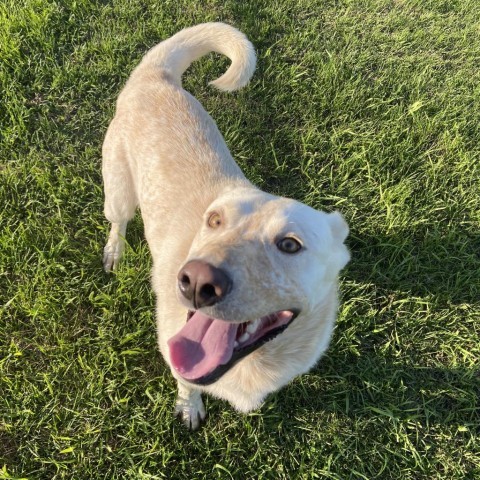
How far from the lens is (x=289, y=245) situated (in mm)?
2057

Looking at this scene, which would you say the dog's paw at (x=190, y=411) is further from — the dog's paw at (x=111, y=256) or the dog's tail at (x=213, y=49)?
the dog's tail at (x=213, y=49)

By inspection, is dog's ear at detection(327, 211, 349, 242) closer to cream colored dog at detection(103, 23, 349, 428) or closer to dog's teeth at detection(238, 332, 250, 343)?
cream colored dog at detection(103, 23, 349, 428)

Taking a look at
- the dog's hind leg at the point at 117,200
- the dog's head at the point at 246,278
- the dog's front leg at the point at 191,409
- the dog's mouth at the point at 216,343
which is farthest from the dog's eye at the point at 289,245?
the dog's hind leg at the point at 117,200

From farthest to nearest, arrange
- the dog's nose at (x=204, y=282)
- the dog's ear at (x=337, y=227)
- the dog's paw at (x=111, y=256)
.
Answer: the dog's paw at (x=111, y=256) < the dog's ear at (x=337, y=227) < the dog's nose at (x=204, y=282)

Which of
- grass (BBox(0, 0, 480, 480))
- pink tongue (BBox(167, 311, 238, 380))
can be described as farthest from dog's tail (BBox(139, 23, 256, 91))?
pink tongue (BBox(167, 311, 238, 380))

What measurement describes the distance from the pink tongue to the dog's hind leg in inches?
61.4

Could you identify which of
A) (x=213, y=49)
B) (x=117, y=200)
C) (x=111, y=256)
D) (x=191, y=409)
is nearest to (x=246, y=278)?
(x=191, y=409)

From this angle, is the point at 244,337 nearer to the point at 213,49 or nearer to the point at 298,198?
the point at 298,198

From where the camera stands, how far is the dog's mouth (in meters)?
1.98

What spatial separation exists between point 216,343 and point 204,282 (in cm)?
44

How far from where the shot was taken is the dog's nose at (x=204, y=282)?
1.72m

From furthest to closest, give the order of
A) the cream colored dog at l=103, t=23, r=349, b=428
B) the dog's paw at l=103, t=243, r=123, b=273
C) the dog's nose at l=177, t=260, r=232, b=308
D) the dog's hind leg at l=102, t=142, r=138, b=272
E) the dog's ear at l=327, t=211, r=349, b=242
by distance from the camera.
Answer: the dog's paw at l=103, t=243, r=123, b=273
the dog's hind leg at l=102, t=142, r=138, b=272
the dog's ear at l=327, t=211, r=349, b=242
the cream colored dog at l=103, t=23, r=349, b=428
the dog's nose at l=177, t=260, r=232, b=308

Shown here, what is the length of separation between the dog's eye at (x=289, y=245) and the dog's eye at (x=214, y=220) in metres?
0.35

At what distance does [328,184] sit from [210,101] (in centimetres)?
151
